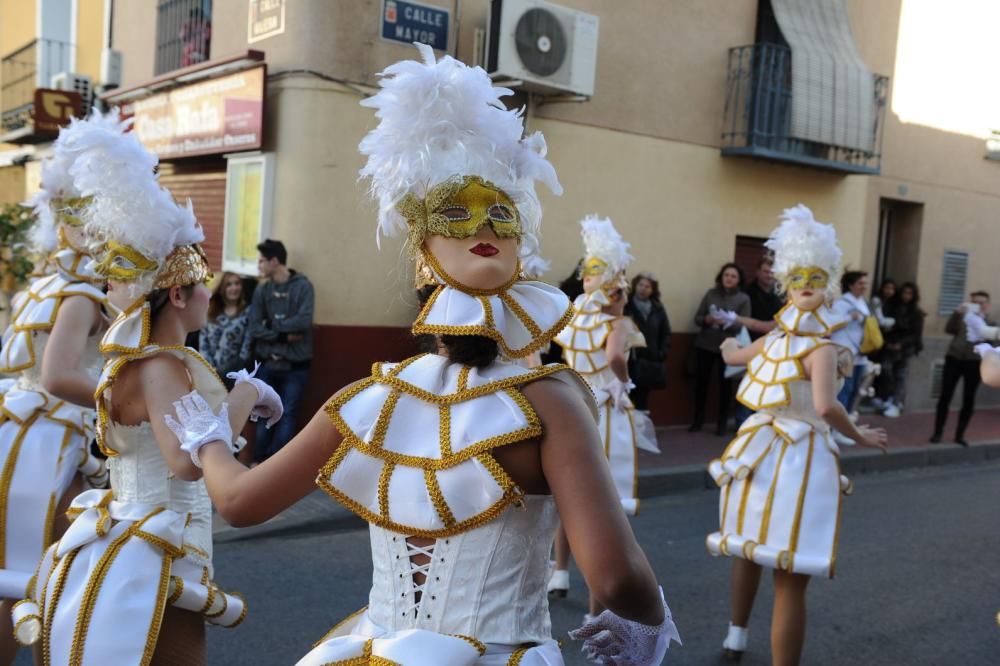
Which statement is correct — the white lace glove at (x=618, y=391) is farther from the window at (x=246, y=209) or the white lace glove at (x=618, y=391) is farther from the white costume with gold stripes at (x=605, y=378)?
the window at (x=246, y=209)

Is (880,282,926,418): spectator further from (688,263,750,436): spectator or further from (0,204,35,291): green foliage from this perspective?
(0,204,35,291): green foliage

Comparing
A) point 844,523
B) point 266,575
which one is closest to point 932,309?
point 844,523

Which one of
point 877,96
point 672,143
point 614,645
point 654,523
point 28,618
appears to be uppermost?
point 877,96

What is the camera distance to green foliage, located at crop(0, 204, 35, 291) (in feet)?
28.9

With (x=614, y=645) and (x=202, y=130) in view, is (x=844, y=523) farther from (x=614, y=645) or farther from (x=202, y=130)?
(x=202, y=130)

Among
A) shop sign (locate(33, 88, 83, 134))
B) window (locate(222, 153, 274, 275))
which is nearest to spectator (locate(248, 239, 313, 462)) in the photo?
window (locate(222, 153, 274, 275))

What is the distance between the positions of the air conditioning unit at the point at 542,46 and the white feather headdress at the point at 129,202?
633cm

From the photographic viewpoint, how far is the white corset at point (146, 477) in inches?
111

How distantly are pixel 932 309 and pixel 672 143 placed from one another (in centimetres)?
589

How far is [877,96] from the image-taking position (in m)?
12.7

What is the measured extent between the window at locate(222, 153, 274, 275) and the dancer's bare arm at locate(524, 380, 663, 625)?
7595 mm

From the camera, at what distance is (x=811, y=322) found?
14.6 feet

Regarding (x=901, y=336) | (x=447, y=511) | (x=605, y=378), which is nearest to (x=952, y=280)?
(x=901, y=336)

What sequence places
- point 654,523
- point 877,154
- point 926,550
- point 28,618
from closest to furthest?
1. point 28,618
2. point 926,550
3. point 654,523
4. point 877,154
